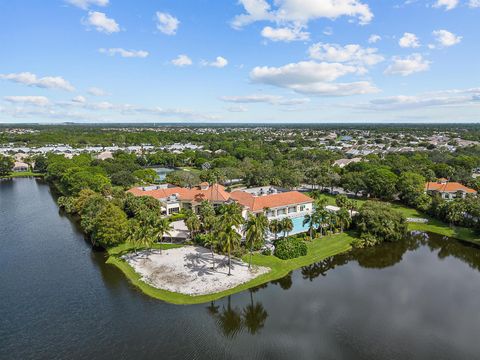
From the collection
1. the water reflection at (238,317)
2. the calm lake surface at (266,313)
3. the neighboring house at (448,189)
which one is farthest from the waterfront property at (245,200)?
the neighboring house at (448,189)

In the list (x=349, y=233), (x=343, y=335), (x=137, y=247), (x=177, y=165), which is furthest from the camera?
(x=177, y=165)

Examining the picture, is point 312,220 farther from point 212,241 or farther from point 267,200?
point 212,241

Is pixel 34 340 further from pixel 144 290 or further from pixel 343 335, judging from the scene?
pixel 343 335

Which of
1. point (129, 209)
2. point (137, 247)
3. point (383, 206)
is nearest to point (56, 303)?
point (137, 247)

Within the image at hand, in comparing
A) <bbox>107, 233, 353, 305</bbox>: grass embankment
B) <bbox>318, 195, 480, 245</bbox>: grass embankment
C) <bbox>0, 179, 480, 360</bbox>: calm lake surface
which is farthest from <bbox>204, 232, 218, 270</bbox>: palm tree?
<bbox>318, 195, 480, 245</bbox>: grass embankment

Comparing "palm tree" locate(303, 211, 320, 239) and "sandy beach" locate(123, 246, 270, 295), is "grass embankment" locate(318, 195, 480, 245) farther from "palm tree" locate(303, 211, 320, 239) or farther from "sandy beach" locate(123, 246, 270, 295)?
"sandy beach" locate(123, 246, 270, 295)
